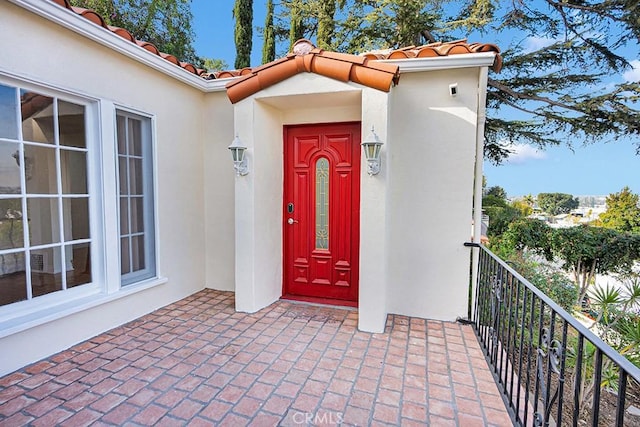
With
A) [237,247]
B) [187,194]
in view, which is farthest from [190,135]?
[237,247]

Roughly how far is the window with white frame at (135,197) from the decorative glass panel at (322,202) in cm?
211

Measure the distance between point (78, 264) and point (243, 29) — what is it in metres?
7.70

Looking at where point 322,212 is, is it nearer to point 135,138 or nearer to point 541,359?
point 135,138

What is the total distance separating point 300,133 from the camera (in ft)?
14.3

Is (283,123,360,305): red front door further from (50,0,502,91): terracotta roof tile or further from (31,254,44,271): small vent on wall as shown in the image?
(31,254,44,271): small vent on wall

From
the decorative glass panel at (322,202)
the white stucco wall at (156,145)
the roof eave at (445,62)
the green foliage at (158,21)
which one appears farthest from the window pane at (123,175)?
the green foliage at (158,21)

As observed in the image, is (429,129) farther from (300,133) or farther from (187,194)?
(187,194)

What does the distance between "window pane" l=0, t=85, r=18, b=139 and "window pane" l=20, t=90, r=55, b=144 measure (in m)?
0.06

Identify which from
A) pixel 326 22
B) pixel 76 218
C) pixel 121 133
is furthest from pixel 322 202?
pixel 326 22

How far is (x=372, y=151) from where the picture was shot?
335 cm

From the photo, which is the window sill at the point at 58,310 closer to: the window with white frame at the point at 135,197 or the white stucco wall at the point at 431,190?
the window with white frame at the point at 135,197

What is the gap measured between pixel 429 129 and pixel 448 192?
30.7 inches

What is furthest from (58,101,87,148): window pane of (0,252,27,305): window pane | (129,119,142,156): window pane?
(0,252,27,305): window pane

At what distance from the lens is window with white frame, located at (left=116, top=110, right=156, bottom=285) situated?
3.70 m
